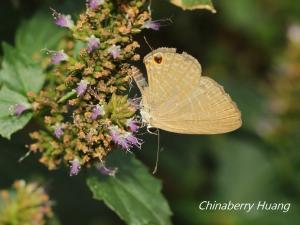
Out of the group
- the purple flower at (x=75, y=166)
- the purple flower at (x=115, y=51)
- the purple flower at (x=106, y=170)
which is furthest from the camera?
the purple flower at (x=106, y=170)

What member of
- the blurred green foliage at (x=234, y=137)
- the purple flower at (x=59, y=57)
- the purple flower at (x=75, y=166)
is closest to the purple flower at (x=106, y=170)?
the purple flower at (x=75, y=166)

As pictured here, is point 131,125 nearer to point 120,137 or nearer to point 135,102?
point 120,137

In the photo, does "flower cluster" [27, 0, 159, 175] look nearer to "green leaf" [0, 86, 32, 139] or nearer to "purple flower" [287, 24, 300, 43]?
"green leaf" [0, 86, 32, 139]

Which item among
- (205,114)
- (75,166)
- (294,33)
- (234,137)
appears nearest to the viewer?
(75,166)

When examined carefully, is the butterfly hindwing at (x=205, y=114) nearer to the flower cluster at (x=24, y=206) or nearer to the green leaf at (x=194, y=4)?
the green leaf at (x=194, y=4)

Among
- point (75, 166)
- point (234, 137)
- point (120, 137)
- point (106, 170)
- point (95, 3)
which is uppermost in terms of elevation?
point (95, 3)

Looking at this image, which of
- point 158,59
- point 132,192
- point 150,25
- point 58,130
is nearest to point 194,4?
point 150,25

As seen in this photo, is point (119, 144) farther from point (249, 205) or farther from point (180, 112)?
point (249, 205)
